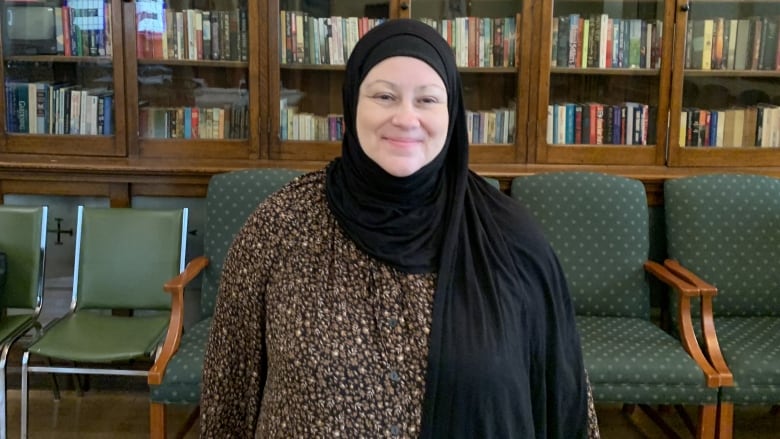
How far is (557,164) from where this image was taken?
123 inches

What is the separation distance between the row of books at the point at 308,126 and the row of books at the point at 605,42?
857 millimetres

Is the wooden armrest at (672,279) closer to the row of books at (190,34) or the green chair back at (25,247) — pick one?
the row of books at (190,34)

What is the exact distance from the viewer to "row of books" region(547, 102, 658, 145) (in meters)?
3.14

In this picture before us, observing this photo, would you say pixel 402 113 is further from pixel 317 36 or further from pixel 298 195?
pixel 317 36

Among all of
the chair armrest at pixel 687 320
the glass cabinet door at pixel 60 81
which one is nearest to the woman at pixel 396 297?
the chair armrest at pixel 687 320

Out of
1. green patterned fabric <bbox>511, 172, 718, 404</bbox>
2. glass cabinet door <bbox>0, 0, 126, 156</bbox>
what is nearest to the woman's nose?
green patterned fabric <bbox>511, 172, 718, 404</bbox>

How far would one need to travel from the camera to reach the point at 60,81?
3.15 m

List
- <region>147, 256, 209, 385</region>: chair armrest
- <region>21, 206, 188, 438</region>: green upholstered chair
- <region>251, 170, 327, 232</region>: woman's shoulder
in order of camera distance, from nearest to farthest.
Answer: <region>251, 170, 327, 232</region>: woman's shoulder < <region>147, 256, 209, 385</region>: chair armrest < <region>21, 206, 188, 438</region>: green upholstered chair

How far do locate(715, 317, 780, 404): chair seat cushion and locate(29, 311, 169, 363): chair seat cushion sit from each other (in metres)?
1.82

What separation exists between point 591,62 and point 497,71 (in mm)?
364

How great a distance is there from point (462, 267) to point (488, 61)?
1791mm

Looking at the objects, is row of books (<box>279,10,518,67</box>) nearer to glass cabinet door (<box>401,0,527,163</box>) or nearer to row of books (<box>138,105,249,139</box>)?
glass cabinet door (<box>401,0,527,163</box>)

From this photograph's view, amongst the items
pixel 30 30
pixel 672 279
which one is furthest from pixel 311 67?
pixel 672 279

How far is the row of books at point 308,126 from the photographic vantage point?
123 inches
